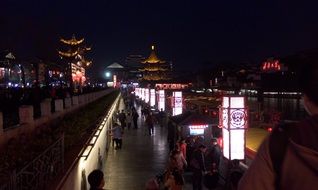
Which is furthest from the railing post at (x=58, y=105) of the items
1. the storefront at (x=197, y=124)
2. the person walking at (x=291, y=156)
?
the person walking at (x=291, y=156)

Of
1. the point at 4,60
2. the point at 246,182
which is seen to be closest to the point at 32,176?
the point at 246,182

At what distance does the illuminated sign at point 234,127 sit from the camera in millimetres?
12375

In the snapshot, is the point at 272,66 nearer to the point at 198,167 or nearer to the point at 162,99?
the point at 162,99

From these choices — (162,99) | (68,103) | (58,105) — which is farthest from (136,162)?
(162,99)

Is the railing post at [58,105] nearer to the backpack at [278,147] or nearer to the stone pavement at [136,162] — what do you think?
the stone pavement at [136,162]

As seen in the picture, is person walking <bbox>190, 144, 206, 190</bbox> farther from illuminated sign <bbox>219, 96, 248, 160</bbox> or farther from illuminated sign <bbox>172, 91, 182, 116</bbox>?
illuminated sign <bbox>172, 91, 182, 116</bbox>

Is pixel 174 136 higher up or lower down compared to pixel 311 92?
lower down

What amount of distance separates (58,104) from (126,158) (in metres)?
3.81

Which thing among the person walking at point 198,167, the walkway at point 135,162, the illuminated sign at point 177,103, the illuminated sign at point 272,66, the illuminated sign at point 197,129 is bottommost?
the walkway at point 135,162

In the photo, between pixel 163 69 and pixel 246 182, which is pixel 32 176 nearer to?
pixel 246 182

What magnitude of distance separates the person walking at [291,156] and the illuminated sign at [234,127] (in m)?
10.6

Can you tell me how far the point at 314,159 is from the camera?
1.77 metres

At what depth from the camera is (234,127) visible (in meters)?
12.4

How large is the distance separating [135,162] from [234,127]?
7967 millimetres
